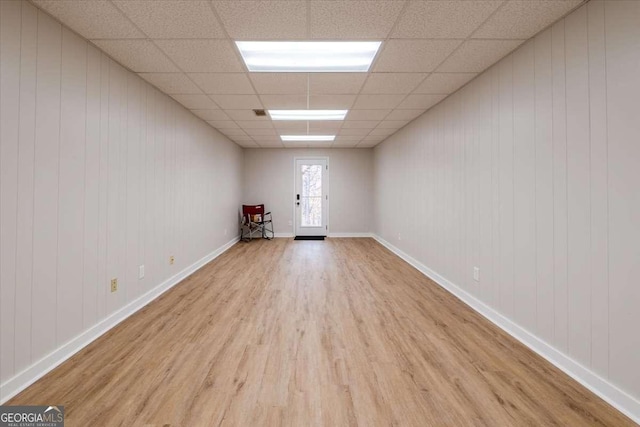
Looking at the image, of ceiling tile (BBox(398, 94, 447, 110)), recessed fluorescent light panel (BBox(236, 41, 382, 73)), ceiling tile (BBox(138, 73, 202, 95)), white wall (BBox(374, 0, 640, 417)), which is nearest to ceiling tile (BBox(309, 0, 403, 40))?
recessed fluorescent light panel (BBox(236, 41, 382, 73))

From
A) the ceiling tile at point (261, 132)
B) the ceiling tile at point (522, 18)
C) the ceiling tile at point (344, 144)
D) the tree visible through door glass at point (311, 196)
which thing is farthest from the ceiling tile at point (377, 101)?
the tree visible through door glass at point (311, 196)

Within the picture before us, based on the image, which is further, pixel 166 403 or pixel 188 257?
pixel 188 257

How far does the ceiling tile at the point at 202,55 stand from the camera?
2088 millimetres

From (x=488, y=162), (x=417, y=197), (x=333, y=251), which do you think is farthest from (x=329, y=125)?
(x=488, y=162)

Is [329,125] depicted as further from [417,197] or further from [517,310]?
[517,310]

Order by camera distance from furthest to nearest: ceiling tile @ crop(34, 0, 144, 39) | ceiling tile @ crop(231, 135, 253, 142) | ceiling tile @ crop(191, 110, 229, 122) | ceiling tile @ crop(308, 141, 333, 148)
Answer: ceiling tile @ crop(308, 141, 333, 148)
ceiling tile @ crop(231, 135, 253, 142)
ceiling tile @ crop(191, 110, 229, 122)
ceiling tile @ crop(34, 0, 144, 39)

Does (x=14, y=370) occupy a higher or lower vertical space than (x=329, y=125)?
lower

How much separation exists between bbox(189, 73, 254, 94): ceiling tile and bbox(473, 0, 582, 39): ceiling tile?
2106 millimetres

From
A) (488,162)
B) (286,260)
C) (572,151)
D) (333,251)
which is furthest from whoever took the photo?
(333,251)

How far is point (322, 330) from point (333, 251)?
126 inches

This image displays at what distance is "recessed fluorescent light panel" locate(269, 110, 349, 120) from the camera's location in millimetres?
3889

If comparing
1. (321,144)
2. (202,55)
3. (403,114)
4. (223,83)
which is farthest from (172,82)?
(321,144)

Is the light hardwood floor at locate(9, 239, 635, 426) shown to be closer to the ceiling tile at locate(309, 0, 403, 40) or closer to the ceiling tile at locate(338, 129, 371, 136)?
the ceiling tile at locate(309, 0, 403, 40)

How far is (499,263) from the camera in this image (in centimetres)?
235
